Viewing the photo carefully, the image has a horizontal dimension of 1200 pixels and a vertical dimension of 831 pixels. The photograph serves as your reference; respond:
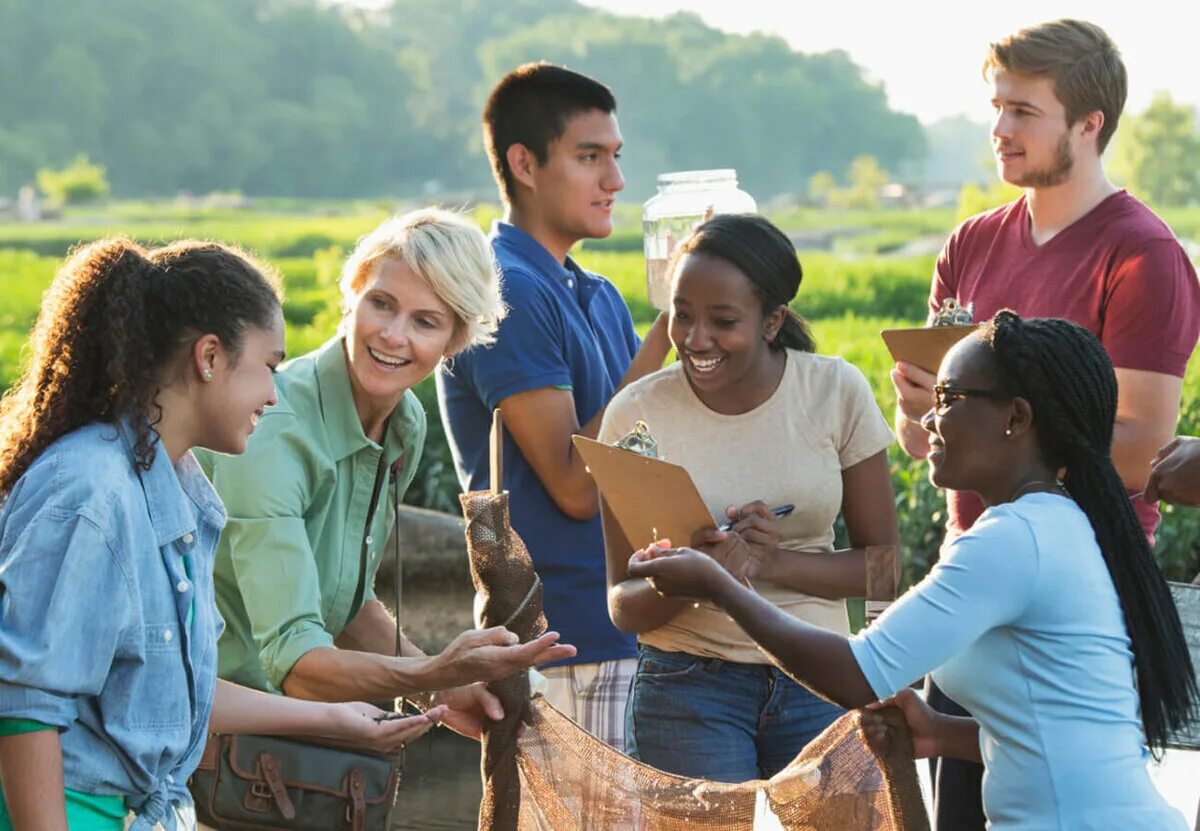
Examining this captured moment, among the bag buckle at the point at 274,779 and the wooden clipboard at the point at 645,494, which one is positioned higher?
the wooden clipboard at the point at 645,494

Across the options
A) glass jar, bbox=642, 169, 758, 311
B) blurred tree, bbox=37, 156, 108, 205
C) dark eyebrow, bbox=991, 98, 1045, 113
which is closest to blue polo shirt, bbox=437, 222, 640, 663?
glass jar, bbox=642, 169, 758, 311

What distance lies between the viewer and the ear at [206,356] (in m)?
2.51

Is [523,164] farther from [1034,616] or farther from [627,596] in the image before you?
[1034,616]

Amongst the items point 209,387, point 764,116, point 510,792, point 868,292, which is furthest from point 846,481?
point 764,116

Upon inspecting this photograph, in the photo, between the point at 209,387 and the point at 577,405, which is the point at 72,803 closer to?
the point at 209,387

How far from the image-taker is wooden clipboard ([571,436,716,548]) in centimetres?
300

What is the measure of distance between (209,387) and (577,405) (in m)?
1.48

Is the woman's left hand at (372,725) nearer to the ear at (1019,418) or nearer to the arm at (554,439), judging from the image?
the arm at (554,439)

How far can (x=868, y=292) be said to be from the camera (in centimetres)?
1402

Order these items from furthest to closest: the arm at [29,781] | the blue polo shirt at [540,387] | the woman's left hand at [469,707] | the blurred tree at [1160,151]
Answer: the blurred tree at [1160,151], the blue polo shirt at [540,387], the woman's left hand at [469,707], the arm at [29,781]

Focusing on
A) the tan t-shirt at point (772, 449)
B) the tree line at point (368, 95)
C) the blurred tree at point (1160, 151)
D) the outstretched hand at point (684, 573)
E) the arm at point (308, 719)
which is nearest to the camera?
the outstretched hand at point (684, 573)

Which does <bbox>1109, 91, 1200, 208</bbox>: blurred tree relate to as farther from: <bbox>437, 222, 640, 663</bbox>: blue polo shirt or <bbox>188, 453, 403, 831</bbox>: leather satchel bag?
<bbox>188, 453, 403, 831</bbox>: leather satchel bag

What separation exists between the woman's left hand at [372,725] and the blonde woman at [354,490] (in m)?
0.08

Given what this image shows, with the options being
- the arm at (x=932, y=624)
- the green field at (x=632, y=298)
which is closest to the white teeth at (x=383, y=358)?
the green field at (x=632, y=298)
